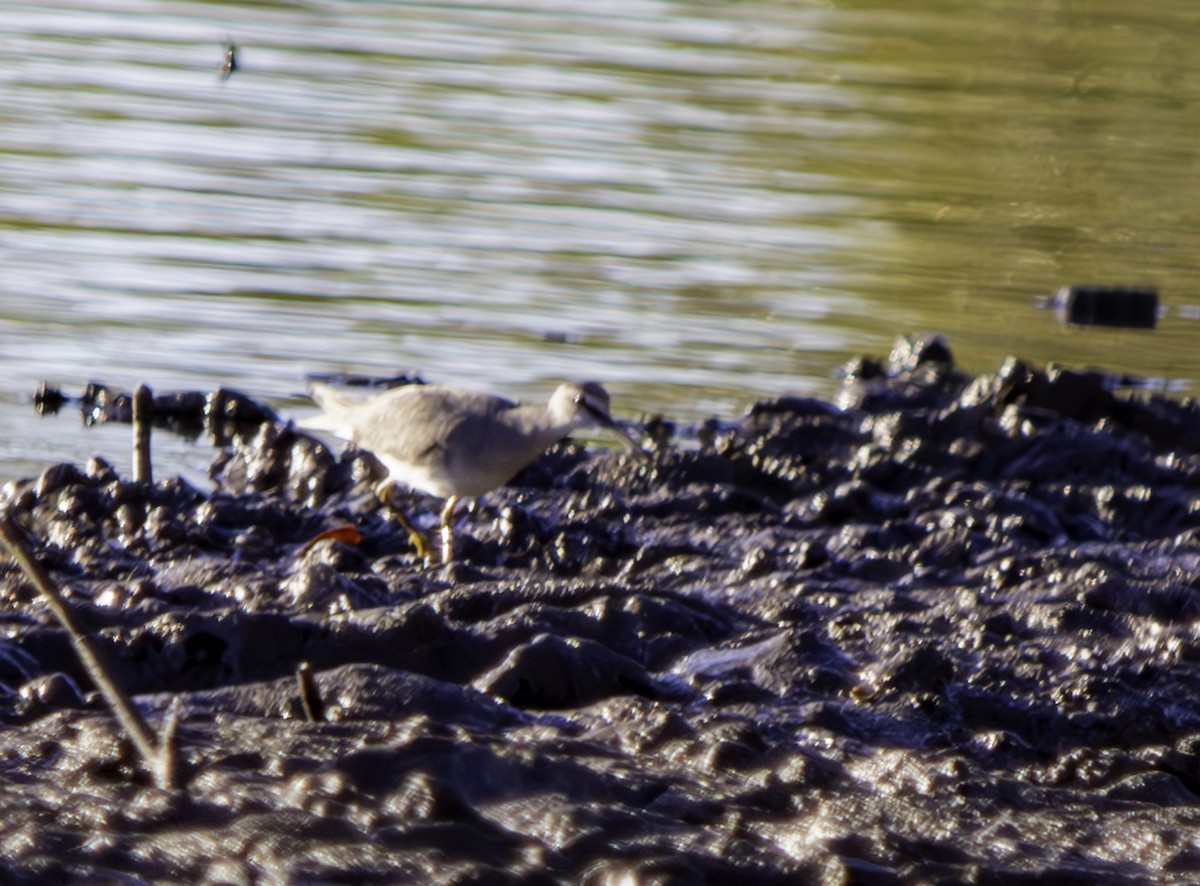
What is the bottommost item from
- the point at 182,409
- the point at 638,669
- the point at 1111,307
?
the point at 638,669

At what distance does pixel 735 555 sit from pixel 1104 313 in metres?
4.93

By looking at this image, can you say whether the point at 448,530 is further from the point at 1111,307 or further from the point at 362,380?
the point at 1111,307

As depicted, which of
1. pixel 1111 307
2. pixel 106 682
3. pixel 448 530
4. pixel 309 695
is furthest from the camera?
pixel 1111 307

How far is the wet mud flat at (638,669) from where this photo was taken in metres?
4.05

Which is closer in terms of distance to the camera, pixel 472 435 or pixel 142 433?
pixel 472 435

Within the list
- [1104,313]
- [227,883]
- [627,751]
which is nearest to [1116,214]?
[1104,313]

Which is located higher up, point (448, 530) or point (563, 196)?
point (563, 196)

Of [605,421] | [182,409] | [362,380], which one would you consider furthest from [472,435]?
[362,380]

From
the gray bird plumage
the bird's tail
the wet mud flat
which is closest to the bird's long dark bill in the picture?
the gray bird plumage

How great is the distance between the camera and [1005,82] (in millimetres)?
17062

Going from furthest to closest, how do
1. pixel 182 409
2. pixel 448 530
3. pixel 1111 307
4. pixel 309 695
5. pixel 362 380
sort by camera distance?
pixel 1111 307 → pixel 362 380 → pixel 182 409 → pixel 448 530 → pixel 309 695

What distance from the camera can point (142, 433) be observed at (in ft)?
22.4

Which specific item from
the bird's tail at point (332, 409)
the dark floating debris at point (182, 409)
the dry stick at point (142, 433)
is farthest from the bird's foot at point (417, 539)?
the dark floating debris at point (182, 409)

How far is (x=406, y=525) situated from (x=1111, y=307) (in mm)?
5362
